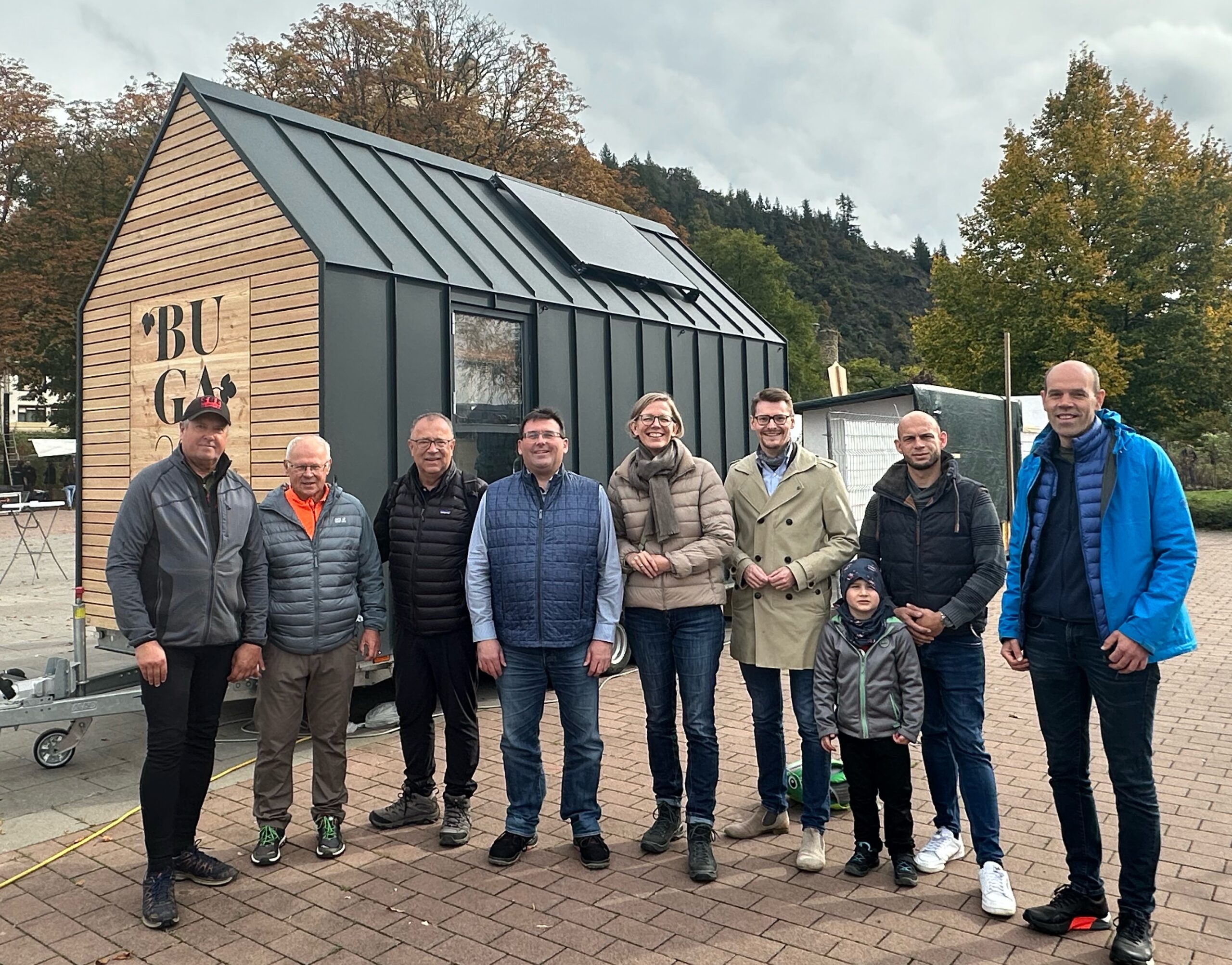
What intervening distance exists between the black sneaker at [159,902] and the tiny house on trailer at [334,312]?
2.87m

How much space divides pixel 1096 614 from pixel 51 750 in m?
5.57

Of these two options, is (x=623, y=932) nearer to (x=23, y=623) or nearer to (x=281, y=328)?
(x=281, y=328)

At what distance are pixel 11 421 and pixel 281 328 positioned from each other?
145 ft

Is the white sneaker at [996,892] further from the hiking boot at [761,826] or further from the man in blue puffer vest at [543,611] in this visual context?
the man in blue puffer vest at [543,611]

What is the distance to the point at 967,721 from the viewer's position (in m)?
3.90

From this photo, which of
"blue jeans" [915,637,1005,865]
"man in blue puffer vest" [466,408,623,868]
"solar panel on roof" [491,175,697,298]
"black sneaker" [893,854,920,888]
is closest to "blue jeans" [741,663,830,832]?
"black sneaker" [893,854,920,888]

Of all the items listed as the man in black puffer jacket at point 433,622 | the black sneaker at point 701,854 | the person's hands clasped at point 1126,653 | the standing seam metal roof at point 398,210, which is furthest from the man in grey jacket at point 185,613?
the person's hands clasped at point 1126,653

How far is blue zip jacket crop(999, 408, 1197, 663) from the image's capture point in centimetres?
325

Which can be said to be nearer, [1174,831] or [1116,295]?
[1174,831]

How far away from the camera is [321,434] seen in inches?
240

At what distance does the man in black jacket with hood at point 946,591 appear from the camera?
3.84 meters

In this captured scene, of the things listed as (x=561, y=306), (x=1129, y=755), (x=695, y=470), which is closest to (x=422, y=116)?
(x=561, y=306)

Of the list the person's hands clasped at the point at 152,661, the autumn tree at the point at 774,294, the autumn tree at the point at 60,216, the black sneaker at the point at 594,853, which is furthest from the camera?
the autumn tree at the point at 774,294

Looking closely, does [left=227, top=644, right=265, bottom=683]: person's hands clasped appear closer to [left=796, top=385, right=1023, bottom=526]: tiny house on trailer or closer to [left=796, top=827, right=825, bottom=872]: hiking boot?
[left=796, top=827, right=825, bottom=872]: hiking boot
